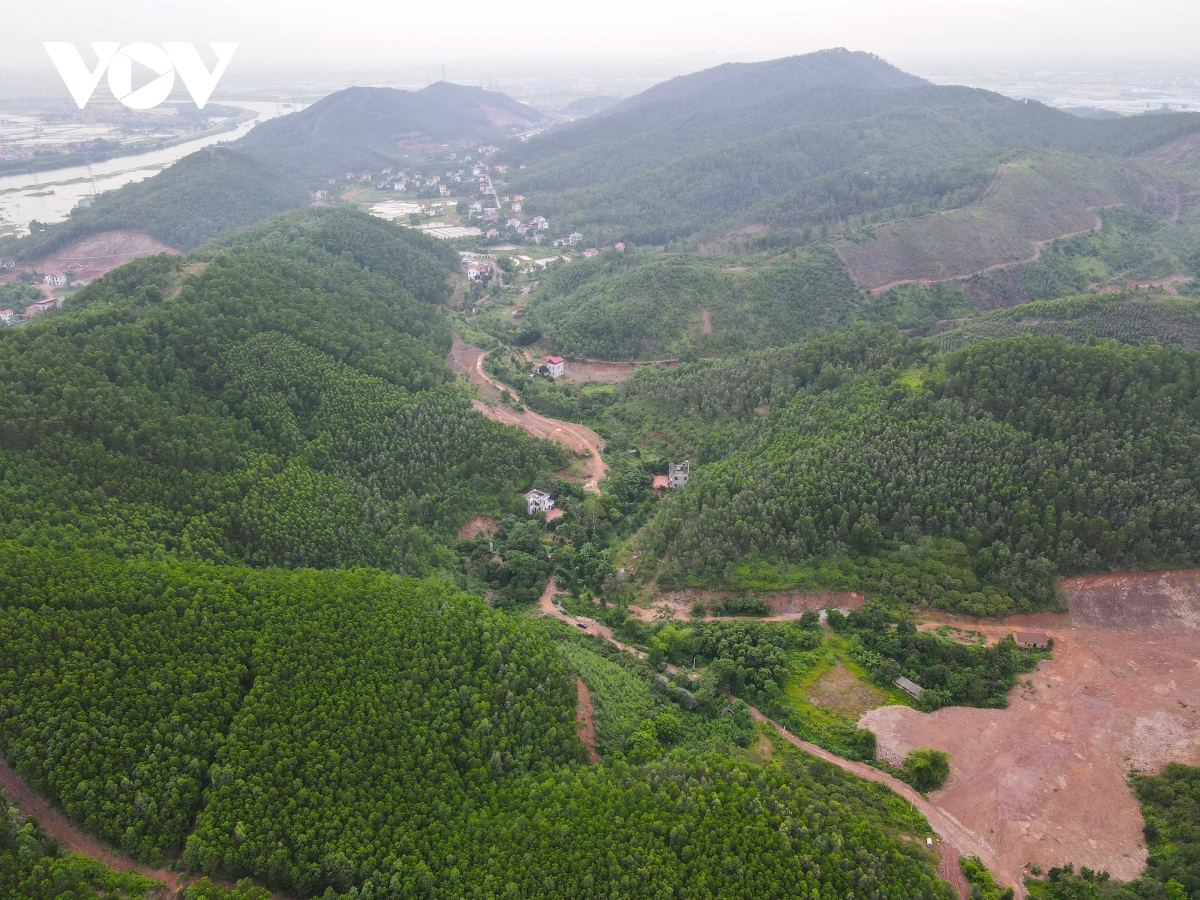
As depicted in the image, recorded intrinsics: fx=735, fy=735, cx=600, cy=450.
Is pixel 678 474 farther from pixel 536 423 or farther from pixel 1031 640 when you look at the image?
pixel 1031 640

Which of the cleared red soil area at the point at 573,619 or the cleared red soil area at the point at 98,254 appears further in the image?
the cleared red soil area at the point at 98,254

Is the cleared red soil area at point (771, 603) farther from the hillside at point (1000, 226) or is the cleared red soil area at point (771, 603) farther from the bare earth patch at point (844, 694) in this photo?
the hillside at point (1000, 226)

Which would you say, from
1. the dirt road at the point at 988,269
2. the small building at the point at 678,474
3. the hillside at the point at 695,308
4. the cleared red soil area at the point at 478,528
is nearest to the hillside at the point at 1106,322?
the hillside at the point at 695,308

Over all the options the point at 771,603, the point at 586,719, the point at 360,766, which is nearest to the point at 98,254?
the point at 360,766

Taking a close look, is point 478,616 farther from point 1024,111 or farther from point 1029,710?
point 1024,111

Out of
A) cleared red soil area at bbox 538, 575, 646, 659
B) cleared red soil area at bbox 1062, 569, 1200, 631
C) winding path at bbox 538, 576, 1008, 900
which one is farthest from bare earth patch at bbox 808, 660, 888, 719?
cleared red soil area at bbox 1062, 569, 1200, 631
